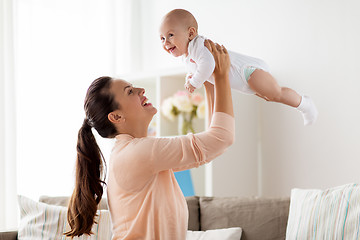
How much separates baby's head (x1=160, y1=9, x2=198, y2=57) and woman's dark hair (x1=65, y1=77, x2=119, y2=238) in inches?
9.6

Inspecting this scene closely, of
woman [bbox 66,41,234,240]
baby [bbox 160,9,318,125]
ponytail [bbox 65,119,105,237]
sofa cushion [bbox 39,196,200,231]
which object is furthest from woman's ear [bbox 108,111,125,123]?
sofa cushion [bbox 39,196,200,231]

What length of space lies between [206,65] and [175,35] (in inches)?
7.7

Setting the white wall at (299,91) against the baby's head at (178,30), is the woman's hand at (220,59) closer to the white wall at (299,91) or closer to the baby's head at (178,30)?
the baby's head at (178,30)

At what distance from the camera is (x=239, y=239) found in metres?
2.27

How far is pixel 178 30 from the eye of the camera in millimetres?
1654

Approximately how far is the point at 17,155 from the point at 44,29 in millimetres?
887

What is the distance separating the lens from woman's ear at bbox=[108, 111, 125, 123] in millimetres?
1622

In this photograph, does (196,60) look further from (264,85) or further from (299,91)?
(299,91)

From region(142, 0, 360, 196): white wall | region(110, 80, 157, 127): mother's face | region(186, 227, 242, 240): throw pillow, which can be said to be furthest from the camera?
region(142, 0, 360, 196): white wall

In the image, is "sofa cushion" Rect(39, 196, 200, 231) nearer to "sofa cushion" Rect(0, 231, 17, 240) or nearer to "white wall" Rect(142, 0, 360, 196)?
"sofa cushion" Rect(0, 231, 17, 240)

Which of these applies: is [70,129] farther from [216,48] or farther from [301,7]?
[216,48]

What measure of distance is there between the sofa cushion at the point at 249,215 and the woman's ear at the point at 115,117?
963 millimetres

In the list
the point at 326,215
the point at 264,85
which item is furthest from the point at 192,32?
the point at 326,215

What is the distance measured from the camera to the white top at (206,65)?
154 cm
